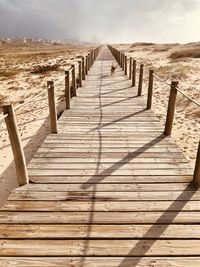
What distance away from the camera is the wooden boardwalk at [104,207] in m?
2.99

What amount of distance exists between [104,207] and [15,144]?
1.61 metres

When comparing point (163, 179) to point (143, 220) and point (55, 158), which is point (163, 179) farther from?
point (55, 158)

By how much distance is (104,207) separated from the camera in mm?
3793

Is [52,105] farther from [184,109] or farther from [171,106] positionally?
[184,109]

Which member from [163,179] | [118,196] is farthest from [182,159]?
[118,196]

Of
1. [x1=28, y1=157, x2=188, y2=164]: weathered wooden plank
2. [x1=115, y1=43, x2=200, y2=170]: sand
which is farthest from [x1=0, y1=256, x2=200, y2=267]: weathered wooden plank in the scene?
[x1=115, y1=43, x2=200, y2=170]: sand

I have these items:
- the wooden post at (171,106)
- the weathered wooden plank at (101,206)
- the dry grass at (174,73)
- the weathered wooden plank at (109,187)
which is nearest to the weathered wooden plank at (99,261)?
the weathered wooden plank at (101,206)

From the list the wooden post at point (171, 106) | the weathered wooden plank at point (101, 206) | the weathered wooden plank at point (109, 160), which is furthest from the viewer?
the wooden post at point (171, 106)

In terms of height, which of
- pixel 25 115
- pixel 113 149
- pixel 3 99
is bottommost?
pixel 3 99

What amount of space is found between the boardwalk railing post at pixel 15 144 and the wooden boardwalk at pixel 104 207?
18cm

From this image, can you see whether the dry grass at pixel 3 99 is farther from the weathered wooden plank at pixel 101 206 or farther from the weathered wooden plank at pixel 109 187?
the weathered wooden plank at pixel 101 206

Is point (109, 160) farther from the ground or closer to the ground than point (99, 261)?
closer to the ground

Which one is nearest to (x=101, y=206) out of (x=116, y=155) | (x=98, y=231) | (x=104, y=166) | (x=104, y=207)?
(x=104, y=207)

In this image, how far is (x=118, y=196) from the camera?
4.06 metres
